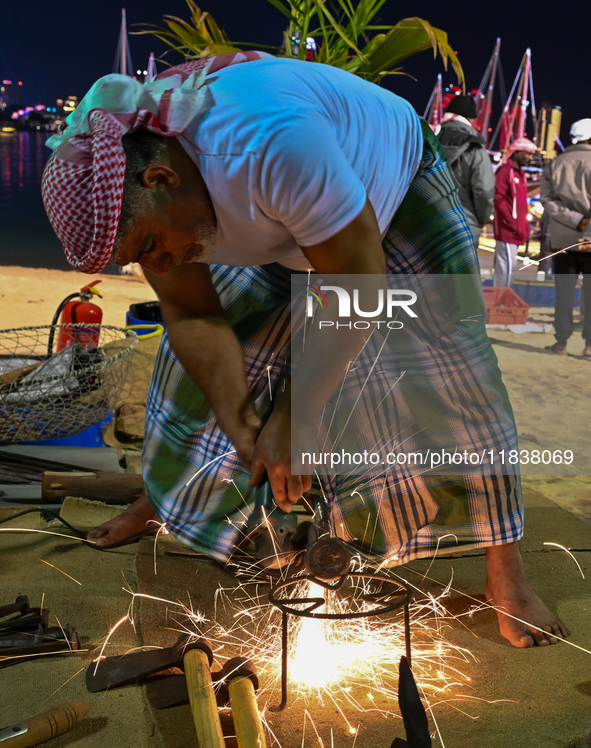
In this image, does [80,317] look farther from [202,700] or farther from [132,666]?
[202,700]

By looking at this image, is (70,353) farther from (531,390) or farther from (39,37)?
(39,37)

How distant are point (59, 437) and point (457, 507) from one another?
1671 mm

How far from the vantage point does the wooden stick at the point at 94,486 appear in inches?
94.2

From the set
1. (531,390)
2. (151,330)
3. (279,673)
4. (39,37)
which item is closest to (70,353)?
(151,330)

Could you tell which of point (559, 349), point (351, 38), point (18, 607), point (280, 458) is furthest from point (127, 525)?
point (559, 349)

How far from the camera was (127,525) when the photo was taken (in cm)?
217

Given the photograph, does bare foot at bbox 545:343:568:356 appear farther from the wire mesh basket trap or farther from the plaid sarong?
the plaid sarong

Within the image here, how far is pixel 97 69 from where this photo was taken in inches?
2028

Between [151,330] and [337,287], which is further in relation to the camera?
[151,330]

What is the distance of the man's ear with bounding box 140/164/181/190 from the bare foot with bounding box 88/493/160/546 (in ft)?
3.75

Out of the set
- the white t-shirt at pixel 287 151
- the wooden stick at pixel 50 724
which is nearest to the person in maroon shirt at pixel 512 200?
the white t-shirt at pixel 287 151

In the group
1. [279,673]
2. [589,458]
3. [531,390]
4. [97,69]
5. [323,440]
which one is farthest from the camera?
[97,69]

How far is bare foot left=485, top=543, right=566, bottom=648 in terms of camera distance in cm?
177

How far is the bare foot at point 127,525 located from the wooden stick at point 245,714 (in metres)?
0.84
